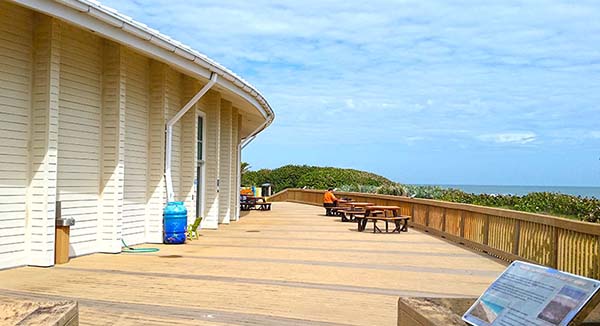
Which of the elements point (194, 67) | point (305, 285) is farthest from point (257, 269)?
point (194, 67)

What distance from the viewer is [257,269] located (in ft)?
27.7

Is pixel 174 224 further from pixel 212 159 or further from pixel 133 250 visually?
pixel 212 159

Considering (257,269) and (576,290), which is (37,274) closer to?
(257,269)

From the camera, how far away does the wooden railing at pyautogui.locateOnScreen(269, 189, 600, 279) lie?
7.50m

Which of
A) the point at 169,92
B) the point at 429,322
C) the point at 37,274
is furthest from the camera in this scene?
the point at 169,92

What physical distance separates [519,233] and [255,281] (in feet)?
16.3

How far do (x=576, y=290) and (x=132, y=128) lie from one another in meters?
9.46

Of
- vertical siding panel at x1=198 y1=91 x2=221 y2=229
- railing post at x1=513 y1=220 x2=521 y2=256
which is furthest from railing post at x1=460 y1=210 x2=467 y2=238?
vertical siding panel at x1=198 y1=91 x2=221 y2=229

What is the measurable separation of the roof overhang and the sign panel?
6358 mm

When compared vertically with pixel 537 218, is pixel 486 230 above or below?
below

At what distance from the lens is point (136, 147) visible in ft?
36.5

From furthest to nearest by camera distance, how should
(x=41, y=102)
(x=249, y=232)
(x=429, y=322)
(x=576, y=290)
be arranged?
(x=249, y=232)
(x=41, y=102)
(x=429, y=322)
(x=576, y=290)

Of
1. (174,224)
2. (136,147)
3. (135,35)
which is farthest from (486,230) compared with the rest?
(135,35)

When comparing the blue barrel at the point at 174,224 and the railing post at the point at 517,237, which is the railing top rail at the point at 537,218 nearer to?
the railing post at the point at 517,237
